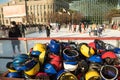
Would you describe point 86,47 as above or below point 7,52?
above

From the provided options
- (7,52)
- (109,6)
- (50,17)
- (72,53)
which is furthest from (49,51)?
(109,6)

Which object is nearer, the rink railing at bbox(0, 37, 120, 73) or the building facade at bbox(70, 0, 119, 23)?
the rink railing at bbox(0, 37, 120, 73)

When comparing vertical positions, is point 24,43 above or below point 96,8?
below

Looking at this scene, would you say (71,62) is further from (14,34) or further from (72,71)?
(14,34)

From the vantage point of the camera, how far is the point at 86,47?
15.4ft

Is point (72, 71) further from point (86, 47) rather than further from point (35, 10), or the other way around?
point (35, 10)

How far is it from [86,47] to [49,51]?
743 mm

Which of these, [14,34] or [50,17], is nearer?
[14,34]

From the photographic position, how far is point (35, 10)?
11850 centimetres

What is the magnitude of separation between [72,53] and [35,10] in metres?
116

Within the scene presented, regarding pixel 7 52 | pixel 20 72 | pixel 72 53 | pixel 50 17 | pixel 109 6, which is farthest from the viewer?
pixel 109 6

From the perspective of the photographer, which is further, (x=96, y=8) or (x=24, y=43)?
(x=96, y=8)

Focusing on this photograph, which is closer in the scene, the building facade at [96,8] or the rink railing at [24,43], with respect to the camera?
the rink railing at [24,43]

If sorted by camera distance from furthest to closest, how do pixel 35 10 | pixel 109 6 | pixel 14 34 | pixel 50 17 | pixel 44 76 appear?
pixel 35 10
pixel 109 6
pixel 50 17
pixel 14 34
pixel 44 76
